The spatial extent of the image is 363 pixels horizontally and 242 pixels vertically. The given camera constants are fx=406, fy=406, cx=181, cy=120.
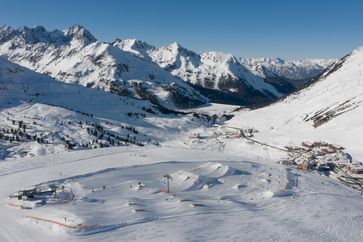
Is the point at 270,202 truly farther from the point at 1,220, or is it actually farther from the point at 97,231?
the point at 1,220

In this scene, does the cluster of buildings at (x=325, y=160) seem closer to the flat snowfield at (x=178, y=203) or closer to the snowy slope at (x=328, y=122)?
the snowy slope at (x=328, y=122)

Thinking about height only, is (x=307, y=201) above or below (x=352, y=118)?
below

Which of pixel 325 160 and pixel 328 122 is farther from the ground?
pixel 328 122

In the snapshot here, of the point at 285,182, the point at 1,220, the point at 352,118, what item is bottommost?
the point at 1,220

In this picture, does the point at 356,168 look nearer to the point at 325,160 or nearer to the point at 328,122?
the point at 325,160

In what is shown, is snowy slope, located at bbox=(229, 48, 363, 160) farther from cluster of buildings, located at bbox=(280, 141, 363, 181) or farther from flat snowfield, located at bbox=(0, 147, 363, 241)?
flat snowfield, located at bbox=(0, 147, 363, 241)

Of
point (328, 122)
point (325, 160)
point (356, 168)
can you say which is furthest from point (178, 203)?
point (328, 122)

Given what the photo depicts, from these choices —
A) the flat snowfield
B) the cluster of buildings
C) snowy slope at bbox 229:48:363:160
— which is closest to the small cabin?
the cluster of buildings

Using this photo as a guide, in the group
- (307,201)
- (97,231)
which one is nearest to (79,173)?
(97,231)
